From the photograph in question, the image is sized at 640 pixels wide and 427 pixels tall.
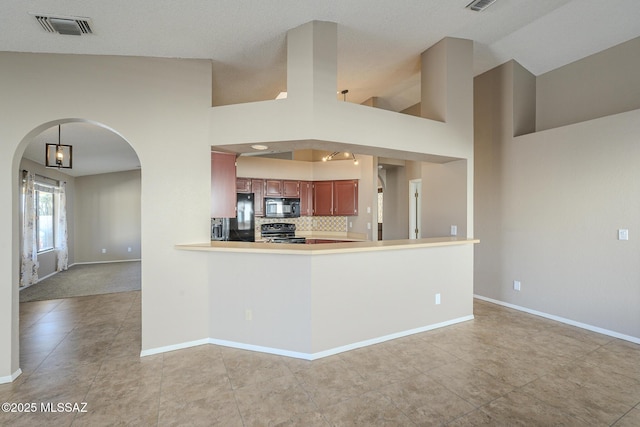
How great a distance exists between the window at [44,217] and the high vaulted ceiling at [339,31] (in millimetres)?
4794

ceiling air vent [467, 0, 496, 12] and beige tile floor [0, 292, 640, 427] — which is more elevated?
ceiling air vent [467, 0, 496, 12]

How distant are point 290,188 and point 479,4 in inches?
167

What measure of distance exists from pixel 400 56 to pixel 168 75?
8.73 feet

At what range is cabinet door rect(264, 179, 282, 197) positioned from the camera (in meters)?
6.01

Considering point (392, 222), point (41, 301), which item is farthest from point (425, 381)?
point (41, 301)

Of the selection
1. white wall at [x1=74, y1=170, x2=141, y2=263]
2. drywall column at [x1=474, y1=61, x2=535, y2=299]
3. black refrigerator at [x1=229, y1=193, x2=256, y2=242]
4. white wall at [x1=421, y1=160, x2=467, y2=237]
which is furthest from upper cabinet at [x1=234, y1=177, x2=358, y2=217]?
white wall at [x1=74, y1=170, x2=141, y2=263]

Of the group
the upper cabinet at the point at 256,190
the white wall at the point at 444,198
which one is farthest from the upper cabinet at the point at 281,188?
the white wall at the point at 444,198

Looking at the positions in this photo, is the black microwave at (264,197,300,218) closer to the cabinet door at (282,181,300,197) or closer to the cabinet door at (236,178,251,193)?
the cabinet door at (282,181,300,197)

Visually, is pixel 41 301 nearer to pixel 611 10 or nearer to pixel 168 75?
pixel 168 75

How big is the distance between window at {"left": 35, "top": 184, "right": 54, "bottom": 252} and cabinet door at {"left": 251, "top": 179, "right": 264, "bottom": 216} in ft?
14.2

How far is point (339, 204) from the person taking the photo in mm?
6133

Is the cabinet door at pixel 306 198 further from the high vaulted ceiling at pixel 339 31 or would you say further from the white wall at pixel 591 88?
the white wall at pixel 591 88

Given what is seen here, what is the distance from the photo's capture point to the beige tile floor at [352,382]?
1.99 meters

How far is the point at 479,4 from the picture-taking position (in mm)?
2783
